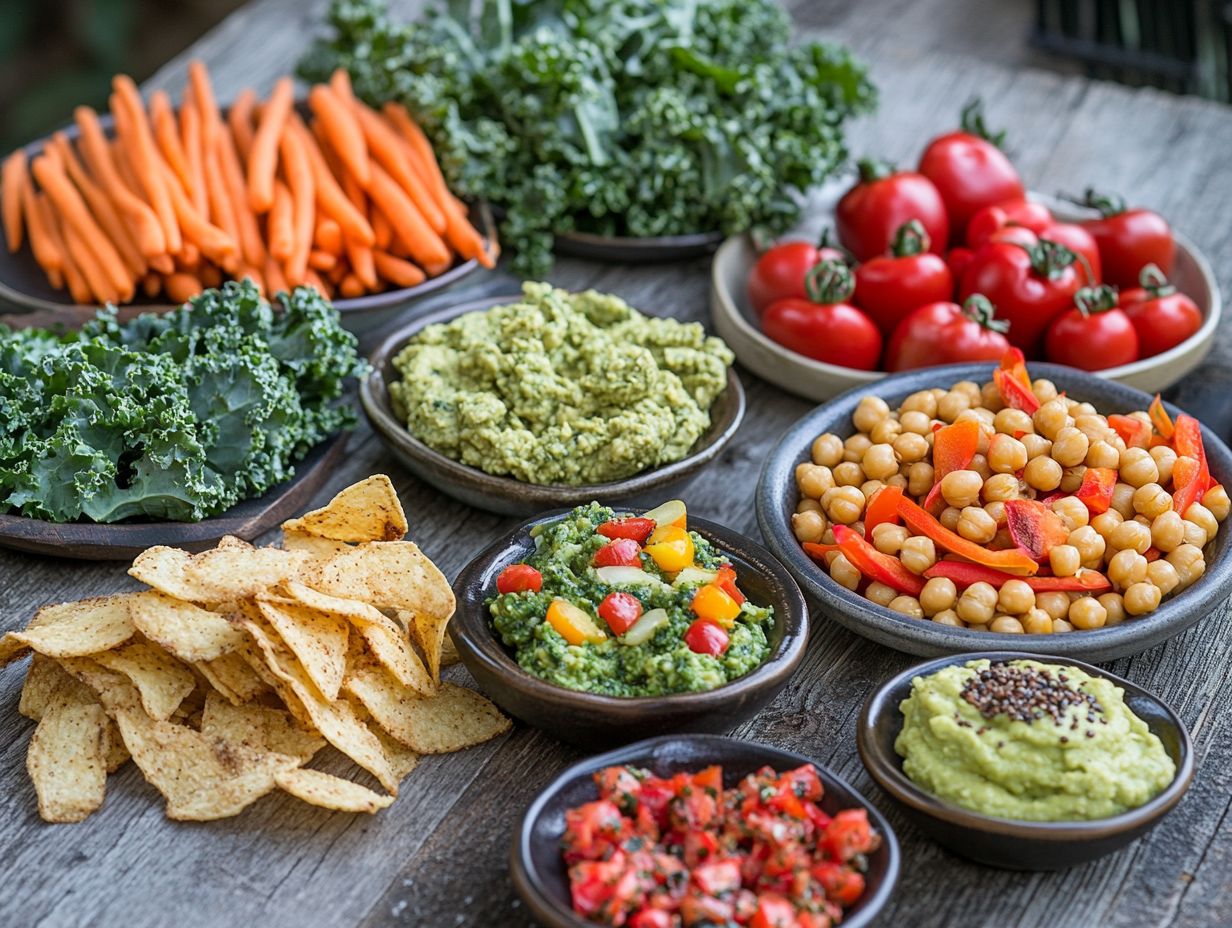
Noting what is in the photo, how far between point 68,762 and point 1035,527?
2.00 m

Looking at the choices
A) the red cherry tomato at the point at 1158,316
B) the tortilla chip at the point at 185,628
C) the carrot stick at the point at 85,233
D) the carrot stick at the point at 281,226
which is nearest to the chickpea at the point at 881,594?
the tortilla chip at the point at 185,628

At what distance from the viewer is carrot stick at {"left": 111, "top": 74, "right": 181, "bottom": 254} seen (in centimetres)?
370

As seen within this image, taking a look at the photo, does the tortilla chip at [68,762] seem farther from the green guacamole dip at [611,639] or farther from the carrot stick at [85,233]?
the carrot stick at [85,233]

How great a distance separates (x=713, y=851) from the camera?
220cm

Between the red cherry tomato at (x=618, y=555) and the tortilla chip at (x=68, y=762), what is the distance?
3.39 ft

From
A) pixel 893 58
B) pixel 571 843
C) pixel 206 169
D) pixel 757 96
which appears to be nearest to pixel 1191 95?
pixel 893 58

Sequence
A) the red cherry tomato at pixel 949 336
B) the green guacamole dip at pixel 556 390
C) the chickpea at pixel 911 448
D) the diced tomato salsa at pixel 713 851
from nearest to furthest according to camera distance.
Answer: the diced tomato salsa at pixel 713 851, the chickpea at pixel 911 448, the green guacamole dip at pixel 556 390, the red cherry tomato at pixel 949 336

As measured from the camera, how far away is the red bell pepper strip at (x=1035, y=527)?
279 cm

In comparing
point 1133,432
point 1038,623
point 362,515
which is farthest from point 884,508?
point 362,515

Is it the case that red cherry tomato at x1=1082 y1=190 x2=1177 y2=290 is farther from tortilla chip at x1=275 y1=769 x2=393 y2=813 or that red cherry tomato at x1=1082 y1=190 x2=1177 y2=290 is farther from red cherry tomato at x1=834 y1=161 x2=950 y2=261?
tortilla chip at x1=275 y1=769 x2=393 y2=813

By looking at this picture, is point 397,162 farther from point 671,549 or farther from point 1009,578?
point 1009,578

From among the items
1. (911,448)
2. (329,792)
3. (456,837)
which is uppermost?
(911,448)

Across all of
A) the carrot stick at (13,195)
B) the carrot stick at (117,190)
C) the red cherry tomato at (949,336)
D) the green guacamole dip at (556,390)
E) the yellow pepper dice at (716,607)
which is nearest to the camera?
the yellow pepper dice at (716,607)

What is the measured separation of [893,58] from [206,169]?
2968 millimetres
